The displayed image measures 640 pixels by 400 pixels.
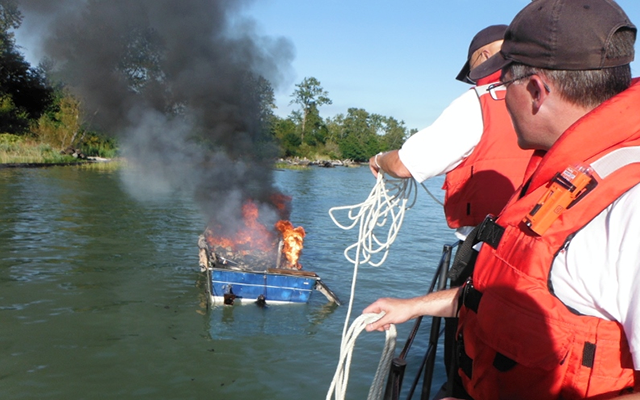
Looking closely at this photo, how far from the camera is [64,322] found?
1021cm

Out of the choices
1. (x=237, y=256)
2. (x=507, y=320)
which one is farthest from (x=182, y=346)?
(x=507, y=320)

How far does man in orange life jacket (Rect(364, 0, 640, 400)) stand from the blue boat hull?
8.96m

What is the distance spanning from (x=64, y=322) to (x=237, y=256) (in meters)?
4.01

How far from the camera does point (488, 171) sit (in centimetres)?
310

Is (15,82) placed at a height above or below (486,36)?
above

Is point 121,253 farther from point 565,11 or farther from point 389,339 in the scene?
point 565,11

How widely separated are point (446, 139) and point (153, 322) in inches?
361

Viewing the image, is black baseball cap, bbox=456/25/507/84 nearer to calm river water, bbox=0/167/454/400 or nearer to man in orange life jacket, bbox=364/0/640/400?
man in orange life jacket, bbox=364/0/640/400

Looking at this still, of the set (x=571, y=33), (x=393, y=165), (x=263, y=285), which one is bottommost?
(x=263, y=285)

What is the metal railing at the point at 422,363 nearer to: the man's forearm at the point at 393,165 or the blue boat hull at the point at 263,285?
the man's forearm at the point at 393,165

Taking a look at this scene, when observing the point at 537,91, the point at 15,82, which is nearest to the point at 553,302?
the point at 537,91

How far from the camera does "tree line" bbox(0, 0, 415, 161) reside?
17.4 metres

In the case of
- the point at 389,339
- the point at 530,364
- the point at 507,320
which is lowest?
the point at 389,339

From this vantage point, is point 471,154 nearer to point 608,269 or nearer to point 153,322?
point 608,269
